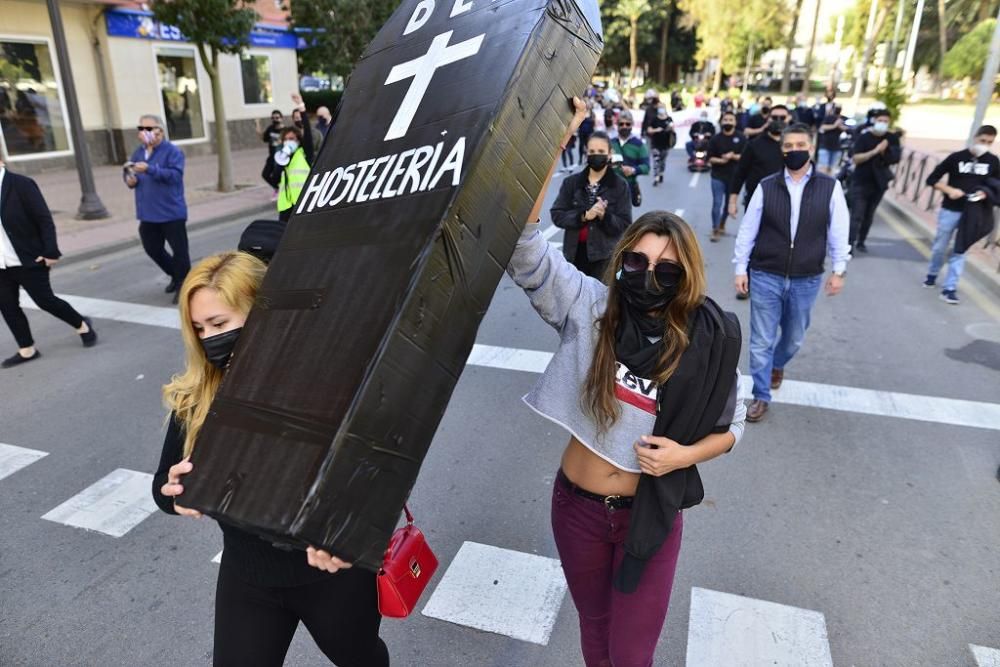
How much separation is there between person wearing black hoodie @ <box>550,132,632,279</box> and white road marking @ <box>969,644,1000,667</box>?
3567 mm

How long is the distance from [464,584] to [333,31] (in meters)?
19.8

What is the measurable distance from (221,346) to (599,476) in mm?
1266

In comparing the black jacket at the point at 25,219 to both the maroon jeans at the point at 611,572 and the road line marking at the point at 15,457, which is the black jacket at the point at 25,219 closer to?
the road line marking at the point at 15,457

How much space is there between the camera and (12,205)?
5.84m

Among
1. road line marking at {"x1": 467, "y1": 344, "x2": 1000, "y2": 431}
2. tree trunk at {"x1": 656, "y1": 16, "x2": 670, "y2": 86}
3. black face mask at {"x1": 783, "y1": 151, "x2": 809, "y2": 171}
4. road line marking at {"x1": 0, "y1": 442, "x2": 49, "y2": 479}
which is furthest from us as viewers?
tree trunk at {"x1": 656, "y1": 16, "x2": 670, "y2": 86}

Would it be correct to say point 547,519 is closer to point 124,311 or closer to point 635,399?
point 635,399

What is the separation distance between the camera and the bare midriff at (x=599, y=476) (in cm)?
229

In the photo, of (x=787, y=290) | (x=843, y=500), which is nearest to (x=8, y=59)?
(x=787, y=290)

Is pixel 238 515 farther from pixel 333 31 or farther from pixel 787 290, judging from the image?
pixel 333 31

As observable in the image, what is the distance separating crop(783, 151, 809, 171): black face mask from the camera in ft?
15.8

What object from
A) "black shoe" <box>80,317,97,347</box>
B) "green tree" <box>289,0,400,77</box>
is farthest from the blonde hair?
"green tree" <box>289,0,400,77</box>

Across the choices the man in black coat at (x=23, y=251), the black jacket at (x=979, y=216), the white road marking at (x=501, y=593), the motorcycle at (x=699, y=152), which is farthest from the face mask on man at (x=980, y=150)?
the man in black coat at (x=23, y=251)

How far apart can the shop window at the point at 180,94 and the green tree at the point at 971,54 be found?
1905 inches

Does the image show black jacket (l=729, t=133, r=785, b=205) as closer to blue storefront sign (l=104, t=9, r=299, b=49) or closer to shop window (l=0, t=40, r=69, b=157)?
blue storefront sign (l=104, t=9, r=299, b=49)
